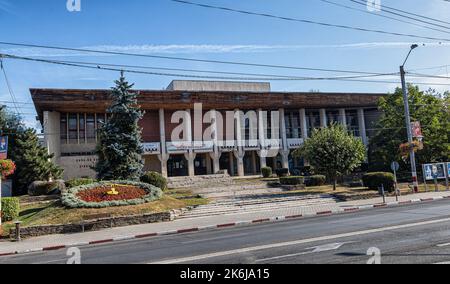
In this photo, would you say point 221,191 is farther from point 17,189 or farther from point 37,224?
point 17,189

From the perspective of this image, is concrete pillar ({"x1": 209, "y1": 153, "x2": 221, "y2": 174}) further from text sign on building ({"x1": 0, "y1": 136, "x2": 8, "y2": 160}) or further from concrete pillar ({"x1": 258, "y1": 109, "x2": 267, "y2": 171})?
text sign on building ({"x1": 0, "y1": 136, "x2": 8, "y2": 160})

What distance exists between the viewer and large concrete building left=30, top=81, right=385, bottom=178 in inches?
1725

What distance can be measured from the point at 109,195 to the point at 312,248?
15.1m

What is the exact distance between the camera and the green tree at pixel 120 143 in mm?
25938

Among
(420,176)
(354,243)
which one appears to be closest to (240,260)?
(354,243)

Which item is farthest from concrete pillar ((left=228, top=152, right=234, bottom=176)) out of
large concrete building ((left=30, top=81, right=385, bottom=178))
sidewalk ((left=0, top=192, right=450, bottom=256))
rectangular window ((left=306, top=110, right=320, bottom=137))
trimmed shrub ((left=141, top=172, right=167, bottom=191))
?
sidewalk ((left=0, top=192, right=450, bottom=256))

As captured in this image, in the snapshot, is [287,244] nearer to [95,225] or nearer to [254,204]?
[95,225]

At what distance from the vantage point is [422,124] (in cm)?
4075

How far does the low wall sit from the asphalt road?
4.96m

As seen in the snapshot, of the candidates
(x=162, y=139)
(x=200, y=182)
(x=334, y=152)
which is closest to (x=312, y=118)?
(x=162, y=139)

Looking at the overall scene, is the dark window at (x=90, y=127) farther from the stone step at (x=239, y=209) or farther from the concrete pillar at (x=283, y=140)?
the stone step at (x=239, y=209)

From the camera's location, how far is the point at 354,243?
9445 millimetres

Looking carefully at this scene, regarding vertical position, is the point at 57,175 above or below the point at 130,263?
above

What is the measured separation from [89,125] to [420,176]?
134 ft
